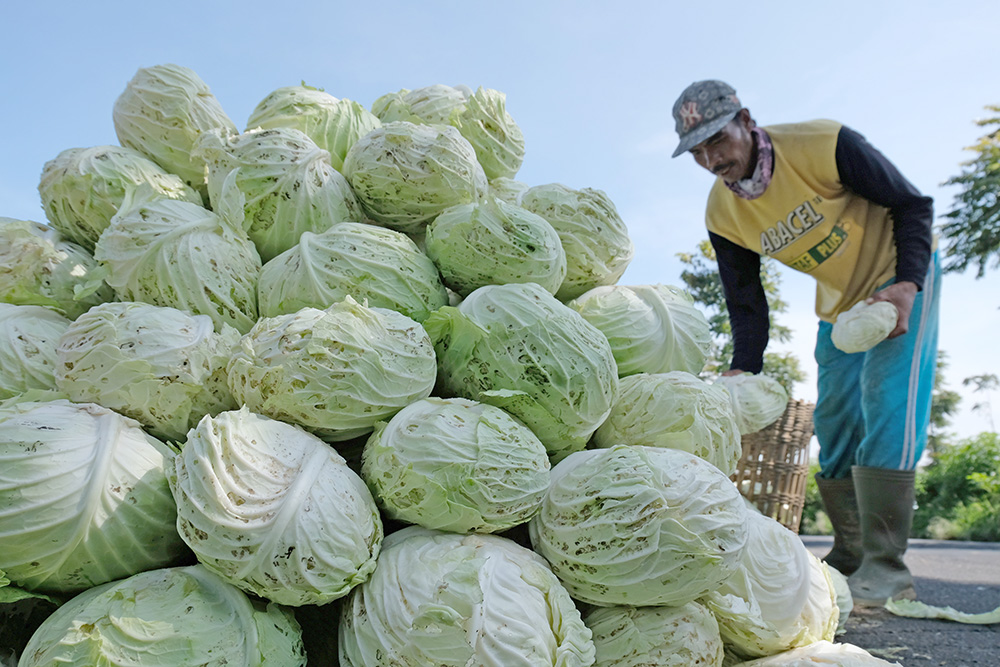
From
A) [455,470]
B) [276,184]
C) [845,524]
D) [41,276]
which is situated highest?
[276,184]

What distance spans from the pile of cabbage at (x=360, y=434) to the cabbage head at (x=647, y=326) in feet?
0.04

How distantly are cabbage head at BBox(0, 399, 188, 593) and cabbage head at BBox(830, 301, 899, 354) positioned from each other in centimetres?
366

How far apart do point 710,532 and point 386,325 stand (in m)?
1.02

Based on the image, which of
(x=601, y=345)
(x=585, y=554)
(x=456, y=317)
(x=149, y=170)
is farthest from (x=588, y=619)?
(x=149, y=170)

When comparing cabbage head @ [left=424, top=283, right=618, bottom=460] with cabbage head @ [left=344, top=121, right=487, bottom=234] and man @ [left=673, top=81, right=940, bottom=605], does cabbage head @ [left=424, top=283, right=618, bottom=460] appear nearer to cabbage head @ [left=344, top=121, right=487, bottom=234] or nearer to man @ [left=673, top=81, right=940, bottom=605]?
cabbage head @ [left=344, top=121, right=487, bottom=234]

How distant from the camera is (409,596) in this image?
1.42 m

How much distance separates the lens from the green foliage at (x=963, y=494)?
12.5 metres

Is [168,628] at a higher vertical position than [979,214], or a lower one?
lower

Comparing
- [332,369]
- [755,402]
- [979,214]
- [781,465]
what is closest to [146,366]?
[332,369]

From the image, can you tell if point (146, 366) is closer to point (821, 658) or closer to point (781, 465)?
point (821, 658)

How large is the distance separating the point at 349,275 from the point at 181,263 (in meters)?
0.56

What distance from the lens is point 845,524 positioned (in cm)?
471

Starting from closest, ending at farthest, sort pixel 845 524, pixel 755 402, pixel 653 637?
pixel 653 637 < pixel 755 402 < pixel 845 524

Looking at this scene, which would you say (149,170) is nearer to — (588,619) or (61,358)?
(61,358)
